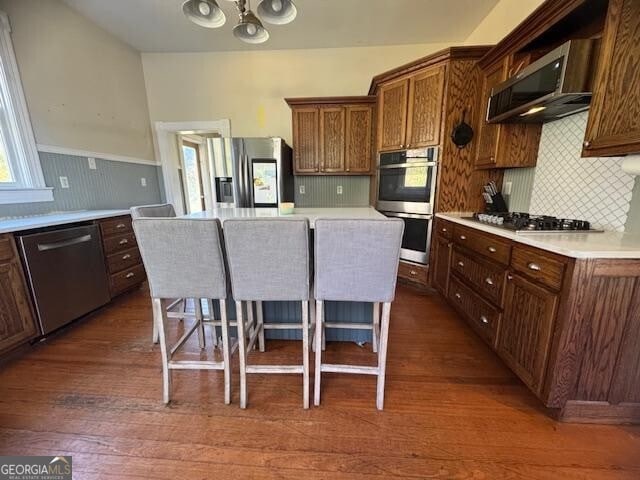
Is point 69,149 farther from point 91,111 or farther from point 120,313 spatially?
point 120,313

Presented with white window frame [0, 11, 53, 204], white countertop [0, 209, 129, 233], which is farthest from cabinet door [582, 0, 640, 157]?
white window frame [0, 11, 53, 204]

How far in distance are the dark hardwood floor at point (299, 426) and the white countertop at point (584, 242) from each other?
35.3 inches

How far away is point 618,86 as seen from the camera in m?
1.25

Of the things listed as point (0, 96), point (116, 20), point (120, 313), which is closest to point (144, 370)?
point (120, 313)

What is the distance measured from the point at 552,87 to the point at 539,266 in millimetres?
1048

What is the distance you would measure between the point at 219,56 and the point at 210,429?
430 centimetres

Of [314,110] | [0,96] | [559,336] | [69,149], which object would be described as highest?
[314,110]

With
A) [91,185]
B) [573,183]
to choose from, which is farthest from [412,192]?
[91,185]

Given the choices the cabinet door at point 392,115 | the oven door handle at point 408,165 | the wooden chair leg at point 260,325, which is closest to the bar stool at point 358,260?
the wooden chair leg at point 260,325

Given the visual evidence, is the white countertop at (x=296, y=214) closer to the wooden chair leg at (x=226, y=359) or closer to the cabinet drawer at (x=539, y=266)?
the wooden chair leg at (x=226, y=359)

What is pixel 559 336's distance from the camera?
1228mm

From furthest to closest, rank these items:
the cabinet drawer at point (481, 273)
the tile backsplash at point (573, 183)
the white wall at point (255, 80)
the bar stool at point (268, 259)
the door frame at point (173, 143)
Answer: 1. the door frame at point (173, 143)
2. the white wall at point (255, 80)
3. the cabinet drawer at point (481, 273)
4. the tile backsplash at point (573, 183)
5. the bar stool at point (268, 259)

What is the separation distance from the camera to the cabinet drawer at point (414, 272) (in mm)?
2893

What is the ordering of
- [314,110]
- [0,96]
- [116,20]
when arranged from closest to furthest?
[0,96] → [116,20] → [314,110]
